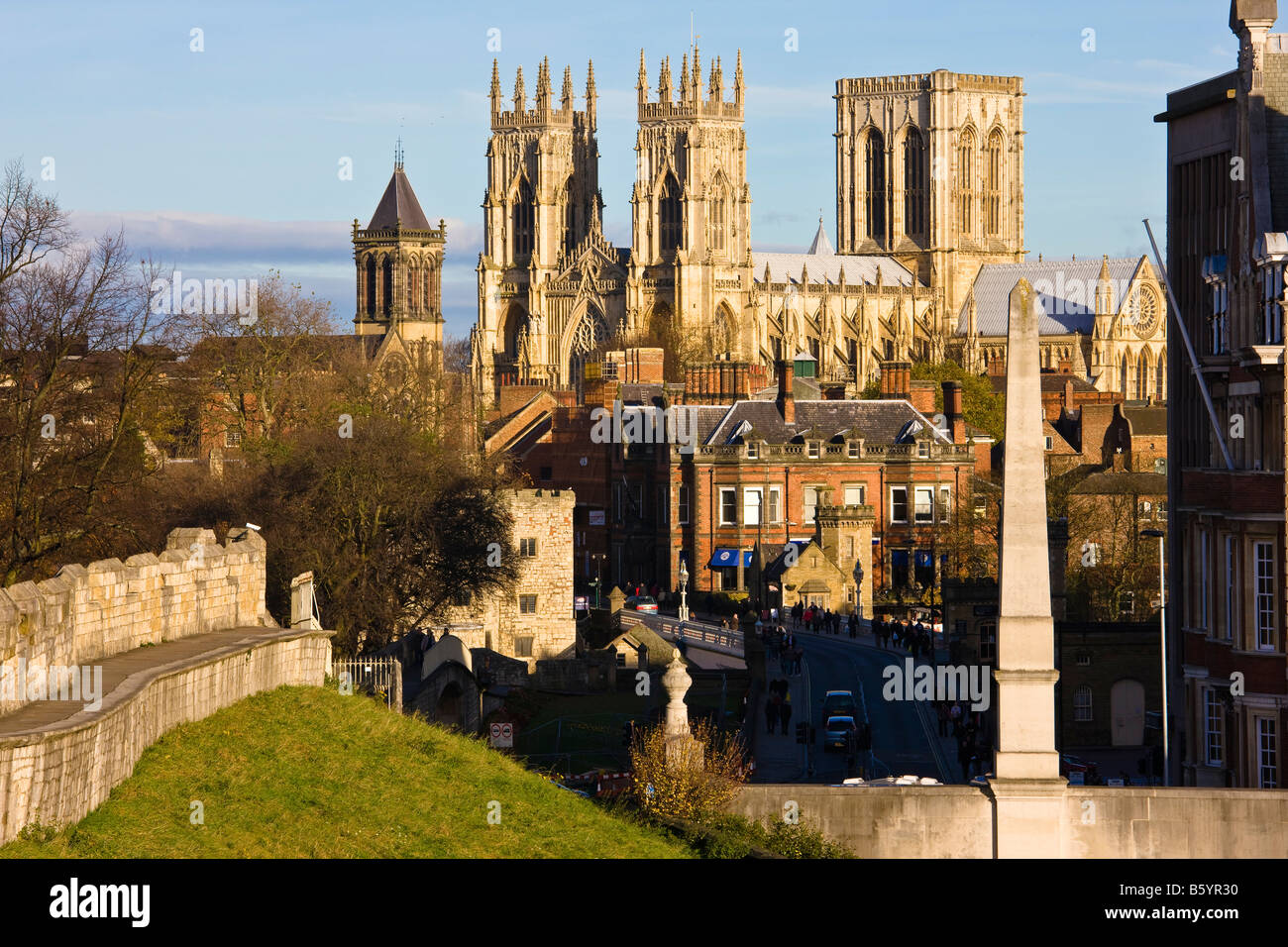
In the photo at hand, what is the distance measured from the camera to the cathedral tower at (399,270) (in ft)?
561

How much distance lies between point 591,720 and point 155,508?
396 inches

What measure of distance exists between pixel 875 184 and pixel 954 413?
11040cm

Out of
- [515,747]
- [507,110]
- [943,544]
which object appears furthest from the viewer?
[507,110]

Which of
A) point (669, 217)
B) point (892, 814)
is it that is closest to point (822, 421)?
point (892, 814)

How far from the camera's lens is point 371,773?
2534cm

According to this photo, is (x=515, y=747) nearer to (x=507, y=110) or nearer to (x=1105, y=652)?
(x=1105, y=652)

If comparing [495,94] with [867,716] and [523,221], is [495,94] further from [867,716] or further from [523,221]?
[867,716]

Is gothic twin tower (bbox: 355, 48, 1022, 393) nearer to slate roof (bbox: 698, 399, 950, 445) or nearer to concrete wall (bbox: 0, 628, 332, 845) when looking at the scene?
slate roof (bbox: 698, 399, 950, 445)

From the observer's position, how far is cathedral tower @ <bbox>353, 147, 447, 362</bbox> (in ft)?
561

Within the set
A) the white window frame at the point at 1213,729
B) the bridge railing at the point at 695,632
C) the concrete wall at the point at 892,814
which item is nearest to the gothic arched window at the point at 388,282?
the bridge railing at the point at 695,632

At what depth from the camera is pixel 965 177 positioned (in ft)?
603

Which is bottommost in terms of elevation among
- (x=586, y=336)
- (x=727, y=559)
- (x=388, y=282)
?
(x=727, y=559)

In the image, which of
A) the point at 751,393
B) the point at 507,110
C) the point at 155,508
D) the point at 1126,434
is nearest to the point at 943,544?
the point at 751,393

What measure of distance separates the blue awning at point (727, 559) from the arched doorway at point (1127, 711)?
27906mm
